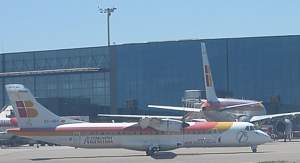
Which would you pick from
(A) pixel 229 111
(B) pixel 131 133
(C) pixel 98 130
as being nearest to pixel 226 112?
(A) pixel 229 111

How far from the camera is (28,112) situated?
172 feet

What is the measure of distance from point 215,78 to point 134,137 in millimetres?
56716

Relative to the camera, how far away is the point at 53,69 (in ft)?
376

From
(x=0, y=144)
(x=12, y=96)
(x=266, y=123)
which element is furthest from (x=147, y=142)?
(x=266, y=123)

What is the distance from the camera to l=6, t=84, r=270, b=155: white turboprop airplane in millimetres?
52312

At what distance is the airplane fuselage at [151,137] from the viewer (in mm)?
52531

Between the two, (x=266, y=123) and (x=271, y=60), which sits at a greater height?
(x=271, y=60)

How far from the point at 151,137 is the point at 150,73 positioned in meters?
58.7

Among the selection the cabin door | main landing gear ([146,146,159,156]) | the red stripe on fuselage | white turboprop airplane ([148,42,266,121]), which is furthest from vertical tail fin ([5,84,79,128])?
white turboprop airplane ([148,42,266,121])

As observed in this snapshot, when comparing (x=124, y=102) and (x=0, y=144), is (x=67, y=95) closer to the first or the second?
(x=124, y=102)

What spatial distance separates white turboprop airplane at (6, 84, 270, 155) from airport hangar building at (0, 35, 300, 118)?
5149cm

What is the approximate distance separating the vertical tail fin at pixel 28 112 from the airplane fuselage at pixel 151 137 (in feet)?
2.78

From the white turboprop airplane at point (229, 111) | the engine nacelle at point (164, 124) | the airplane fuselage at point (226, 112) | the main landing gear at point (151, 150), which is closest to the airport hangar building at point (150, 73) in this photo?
the white turboprop airplane at point (229, 111)

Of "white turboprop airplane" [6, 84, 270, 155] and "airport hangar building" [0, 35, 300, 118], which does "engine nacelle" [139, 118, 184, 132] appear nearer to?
"white turboprop airplane" [6, 84, 270, 155]
